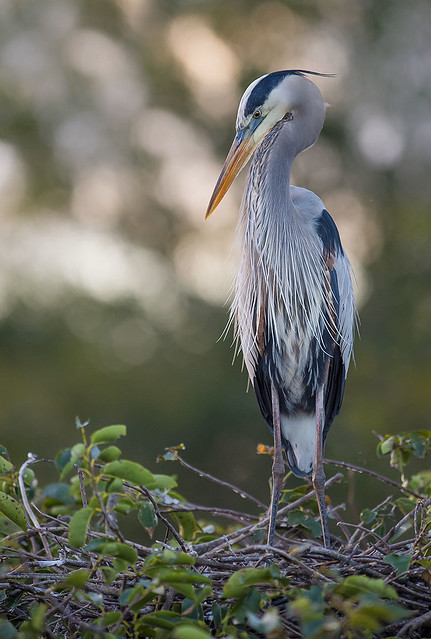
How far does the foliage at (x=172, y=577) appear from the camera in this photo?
4.10ft

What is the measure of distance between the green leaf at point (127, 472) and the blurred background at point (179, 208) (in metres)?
5.58

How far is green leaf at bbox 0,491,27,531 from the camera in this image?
1503 millimetres

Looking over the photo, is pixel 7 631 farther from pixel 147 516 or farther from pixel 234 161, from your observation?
pixel 234 161

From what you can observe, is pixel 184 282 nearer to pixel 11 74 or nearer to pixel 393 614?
pixel 11 74

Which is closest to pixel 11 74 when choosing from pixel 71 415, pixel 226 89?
pixel 226 89

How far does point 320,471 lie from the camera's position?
238cm

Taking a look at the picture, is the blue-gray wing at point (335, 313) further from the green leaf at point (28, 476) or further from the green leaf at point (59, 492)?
the green leaf at point (59, 492)

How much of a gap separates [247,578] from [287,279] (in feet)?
4.32

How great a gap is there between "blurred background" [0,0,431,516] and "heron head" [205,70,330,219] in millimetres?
4662

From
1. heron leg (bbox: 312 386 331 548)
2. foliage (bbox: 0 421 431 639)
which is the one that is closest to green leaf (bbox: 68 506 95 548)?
foliage (bbox: 0 421 431 639)

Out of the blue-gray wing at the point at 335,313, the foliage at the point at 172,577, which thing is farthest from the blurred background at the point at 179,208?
the foliage at the point at 172,577

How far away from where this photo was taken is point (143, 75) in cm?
890

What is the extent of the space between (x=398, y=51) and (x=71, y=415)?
16.1ft

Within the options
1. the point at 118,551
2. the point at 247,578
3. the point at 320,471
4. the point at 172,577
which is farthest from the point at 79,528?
the point at 320,471
